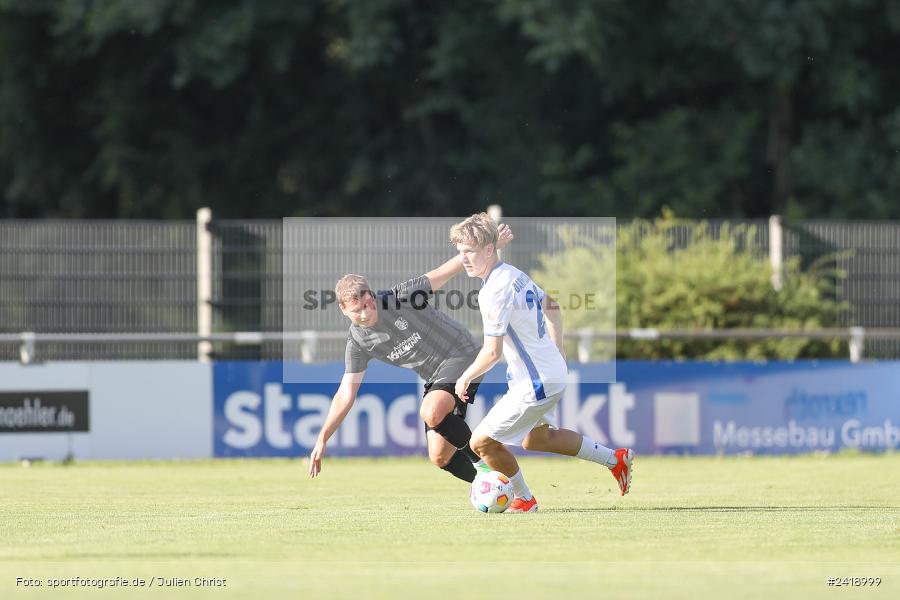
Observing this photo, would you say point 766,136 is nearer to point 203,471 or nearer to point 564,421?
point 564,421

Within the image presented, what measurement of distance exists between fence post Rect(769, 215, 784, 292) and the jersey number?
9.22 metres

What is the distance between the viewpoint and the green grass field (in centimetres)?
689

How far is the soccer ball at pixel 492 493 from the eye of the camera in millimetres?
10125

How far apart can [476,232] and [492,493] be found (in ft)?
5.66

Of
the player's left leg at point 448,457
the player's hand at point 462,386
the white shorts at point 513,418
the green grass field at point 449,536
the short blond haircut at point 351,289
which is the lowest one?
the green grass field at point 449,536

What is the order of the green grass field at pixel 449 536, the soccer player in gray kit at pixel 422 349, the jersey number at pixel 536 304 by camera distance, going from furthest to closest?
the soccer player in gray kit at pixel 422 349, the jersey number at pixel 536 304, the green grass field at pixel 449 536

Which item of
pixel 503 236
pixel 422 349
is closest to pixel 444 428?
Result: pixel 422 349

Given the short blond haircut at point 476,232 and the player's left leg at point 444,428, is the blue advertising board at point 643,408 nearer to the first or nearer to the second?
the player's left leg at point 444,428

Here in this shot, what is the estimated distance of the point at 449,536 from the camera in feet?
28.9

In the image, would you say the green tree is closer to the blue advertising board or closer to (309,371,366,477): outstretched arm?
the blue advertising board

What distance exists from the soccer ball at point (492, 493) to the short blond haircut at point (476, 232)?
1.55 meters

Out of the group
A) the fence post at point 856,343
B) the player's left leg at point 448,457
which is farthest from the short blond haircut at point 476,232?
the fence post at point 856,343

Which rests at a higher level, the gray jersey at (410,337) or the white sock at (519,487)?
the gray jersey at (410,337)

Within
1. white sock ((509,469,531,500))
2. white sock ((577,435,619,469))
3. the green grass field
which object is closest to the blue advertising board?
the green grass field
